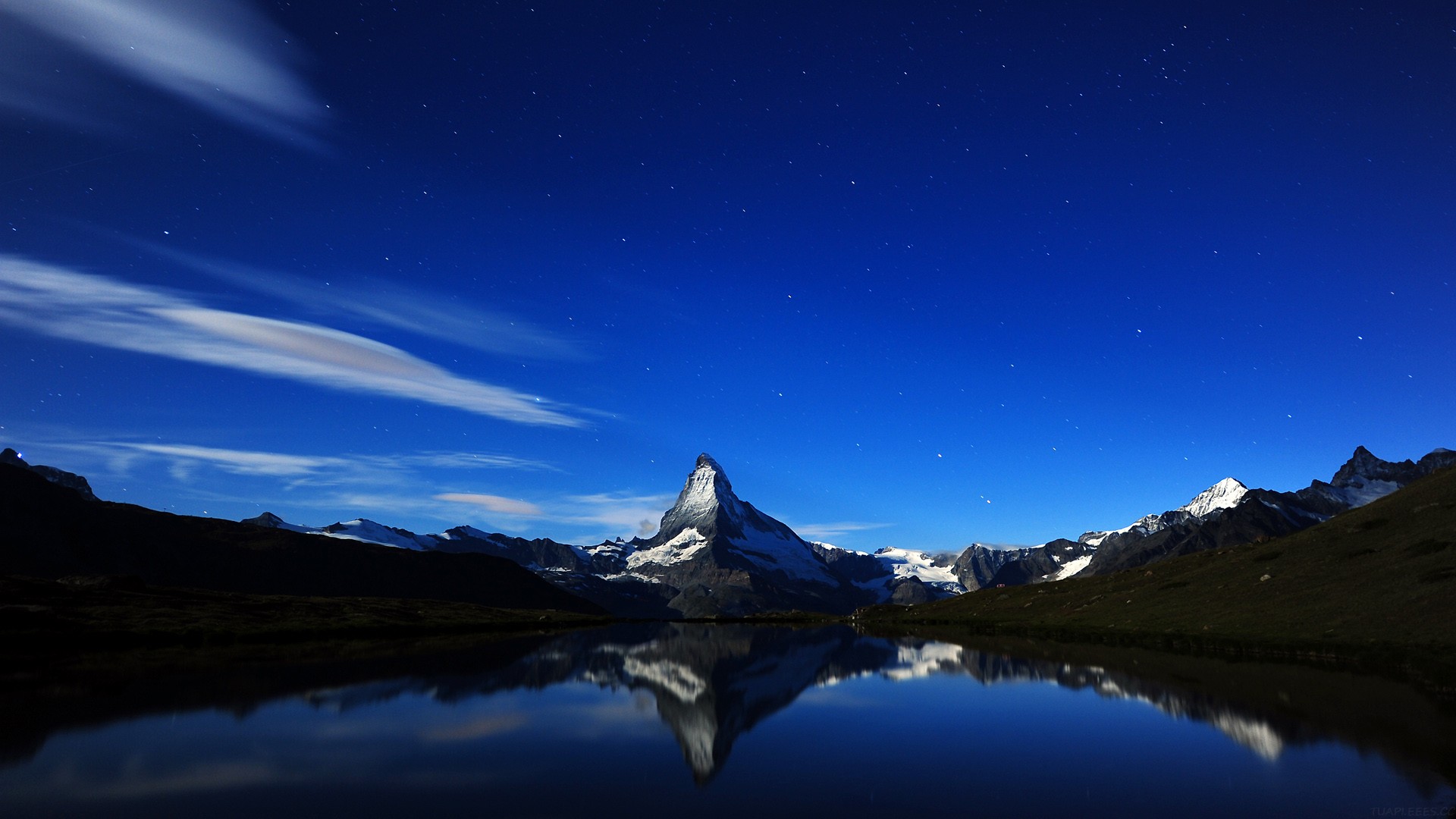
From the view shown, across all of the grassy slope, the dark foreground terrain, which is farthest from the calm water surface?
the grassy slope

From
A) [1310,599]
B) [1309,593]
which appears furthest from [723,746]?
[1309,593]

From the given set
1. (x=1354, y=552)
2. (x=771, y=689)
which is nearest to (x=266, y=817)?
(x=771, y=689)

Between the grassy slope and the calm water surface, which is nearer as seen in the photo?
the calm water surface

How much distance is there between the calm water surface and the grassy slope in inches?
954

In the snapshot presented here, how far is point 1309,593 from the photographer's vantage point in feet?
272

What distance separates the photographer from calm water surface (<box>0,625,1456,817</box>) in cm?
2005

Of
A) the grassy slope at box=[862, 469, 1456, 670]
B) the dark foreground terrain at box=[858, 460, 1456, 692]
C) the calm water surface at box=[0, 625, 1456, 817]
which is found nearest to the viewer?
the calm water surface at box=[0, 625, 1456, 817]

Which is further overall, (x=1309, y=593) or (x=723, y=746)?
(x=1309, y=593)

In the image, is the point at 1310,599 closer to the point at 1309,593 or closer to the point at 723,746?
the point at 1309,593

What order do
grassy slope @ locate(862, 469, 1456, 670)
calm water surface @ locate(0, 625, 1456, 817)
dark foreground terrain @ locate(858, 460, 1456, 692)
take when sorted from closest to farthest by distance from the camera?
calm water surface @ locate(0, 625, 1456, 817)
dark foreground terrain @ locate(858, 460, 1456, 692)
grassy slope @ locate(862, 469, 1456, 670)

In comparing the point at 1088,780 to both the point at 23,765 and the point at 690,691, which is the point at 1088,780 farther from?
the point at 23,765

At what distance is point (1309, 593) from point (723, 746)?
276 ft

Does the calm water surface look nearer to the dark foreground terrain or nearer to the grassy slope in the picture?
the dark foreground terrain

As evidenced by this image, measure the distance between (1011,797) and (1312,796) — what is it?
7911mm
